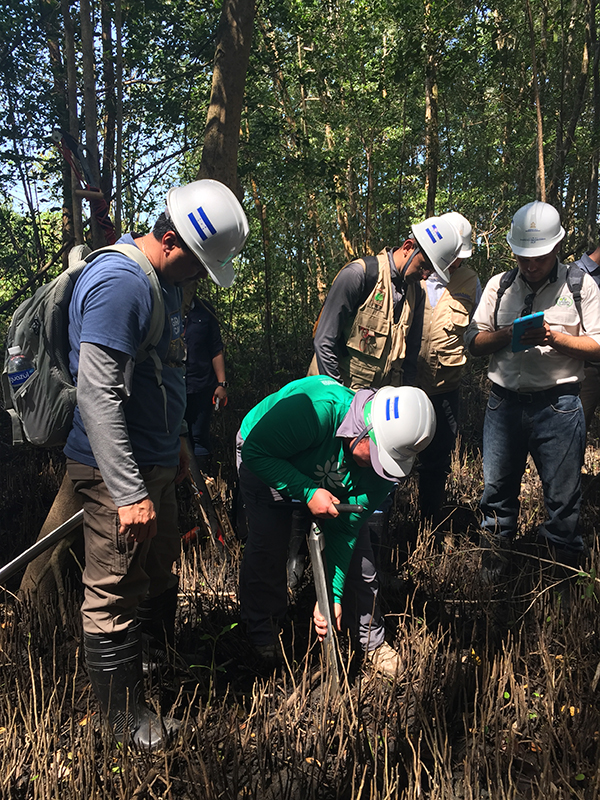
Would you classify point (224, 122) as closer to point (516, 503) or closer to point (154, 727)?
point (516, 503)

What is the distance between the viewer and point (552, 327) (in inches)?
118

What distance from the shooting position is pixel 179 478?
242cm

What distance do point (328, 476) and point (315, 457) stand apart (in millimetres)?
90

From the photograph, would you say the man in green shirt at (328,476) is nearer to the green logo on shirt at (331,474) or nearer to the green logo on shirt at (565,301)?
the green logo on shirt at (331,474)

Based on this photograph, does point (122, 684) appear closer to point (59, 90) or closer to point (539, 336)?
point (539, 336)

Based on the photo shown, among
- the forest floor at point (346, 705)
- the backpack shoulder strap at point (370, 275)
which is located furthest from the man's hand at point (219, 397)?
the backpack shoulder strap at point (370, 275)

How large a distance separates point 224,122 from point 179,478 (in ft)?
11.8

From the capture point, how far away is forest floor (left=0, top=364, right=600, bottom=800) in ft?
5.82

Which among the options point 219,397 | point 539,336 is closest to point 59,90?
point 219,397

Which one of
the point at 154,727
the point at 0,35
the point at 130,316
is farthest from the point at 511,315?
the point at 0,35

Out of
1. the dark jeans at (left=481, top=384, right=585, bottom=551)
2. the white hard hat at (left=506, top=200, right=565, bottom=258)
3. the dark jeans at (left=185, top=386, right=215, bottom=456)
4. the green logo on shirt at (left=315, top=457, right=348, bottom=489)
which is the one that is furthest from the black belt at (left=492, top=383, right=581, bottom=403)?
the dark jeans at (left=185, top=386, right=215, bottom=456)

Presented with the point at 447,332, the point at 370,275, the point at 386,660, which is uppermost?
the point at 370,275

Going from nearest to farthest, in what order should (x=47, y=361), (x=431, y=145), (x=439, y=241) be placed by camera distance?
(x=47, y=361) < (x=439, y=241) < (x=431, y=145)

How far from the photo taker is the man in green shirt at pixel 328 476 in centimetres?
214
